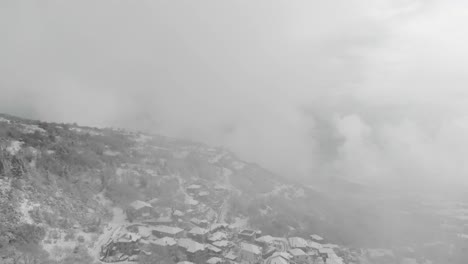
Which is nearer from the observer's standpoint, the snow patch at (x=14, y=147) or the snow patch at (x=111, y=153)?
the snow patch at (x=14, y=147)

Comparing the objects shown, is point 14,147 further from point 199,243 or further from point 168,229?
point 199,243

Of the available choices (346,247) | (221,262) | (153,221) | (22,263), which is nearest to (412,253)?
(346,247)

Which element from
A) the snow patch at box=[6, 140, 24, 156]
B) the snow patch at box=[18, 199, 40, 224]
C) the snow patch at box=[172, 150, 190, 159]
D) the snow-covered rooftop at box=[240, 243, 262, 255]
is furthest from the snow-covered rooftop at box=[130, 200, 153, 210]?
the snow patch at box=[172, 150, 190, 159]

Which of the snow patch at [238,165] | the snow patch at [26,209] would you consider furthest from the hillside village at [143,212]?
the snow patch at [238,165]

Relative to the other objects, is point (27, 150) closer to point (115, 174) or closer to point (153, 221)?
point (115, 174)

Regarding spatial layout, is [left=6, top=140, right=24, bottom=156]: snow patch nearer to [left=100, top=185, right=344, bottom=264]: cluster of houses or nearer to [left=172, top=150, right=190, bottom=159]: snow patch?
[left=100, top=185, right=344, bottom=264]: cluster of houses

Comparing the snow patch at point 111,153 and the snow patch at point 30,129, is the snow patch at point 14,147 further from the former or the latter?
the snow patch at point 111,153

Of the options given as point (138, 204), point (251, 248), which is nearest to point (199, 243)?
point (251, 248)

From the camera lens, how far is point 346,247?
72.8m

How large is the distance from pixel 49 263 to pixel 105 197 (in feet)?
72.8

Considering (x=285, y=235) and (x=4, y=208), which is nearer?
(x=4, y=208)

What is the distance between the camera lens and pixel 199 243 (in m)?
54.1

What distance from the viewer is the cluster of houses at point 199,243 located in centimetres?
4934

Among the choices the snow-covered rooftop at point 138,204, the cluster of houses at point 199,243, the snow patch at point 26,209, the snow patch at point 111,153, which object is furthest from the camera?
the snow patch at point 111,153
